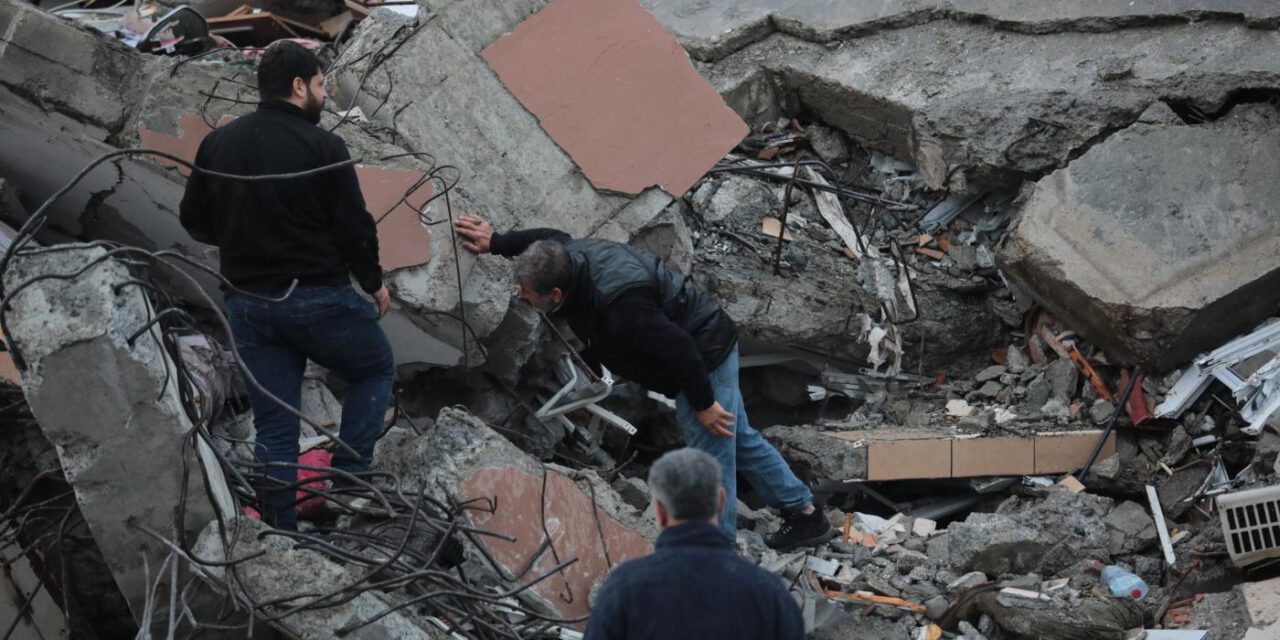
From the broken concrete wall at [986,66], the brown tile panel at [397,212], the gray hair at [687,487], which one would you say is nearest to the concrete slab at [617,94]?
the brown tile panel at [397,212]

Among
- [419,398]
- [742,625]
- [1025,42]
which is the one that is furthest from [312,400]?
[1025,42]

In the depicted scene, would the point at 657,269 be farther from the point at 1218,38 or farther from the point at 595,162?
the point at 1218,38

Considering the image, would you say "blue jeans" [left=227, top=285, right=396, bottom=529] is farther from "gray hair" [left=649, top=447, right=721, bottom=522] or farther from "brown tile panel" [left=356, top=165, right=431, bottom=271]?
"gray hair" [left=649, top=447, right=721, bottom=522]

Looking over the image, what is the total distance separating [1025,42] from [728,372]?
3265mm

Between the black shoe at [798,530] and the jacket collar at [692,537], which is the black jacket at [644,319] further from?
the jacket collar at [692,537]

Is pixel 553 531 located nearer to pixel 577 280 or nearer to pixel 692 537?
pixel 577 280

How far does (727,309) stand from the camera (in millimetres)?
6746

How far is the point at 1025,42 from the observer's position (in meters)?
7.18

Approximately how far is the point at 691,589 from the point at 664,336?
1.88m

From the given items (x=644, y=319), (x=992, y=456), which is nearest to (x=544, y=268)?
(x=644, y=319)

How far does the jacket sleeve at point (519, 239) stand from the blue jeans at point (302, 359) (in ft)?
2.03

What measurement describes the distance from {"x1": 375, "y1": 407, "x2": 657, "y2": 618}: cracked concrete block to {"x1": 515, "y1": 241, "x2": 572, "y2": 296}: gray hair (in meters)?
0.70

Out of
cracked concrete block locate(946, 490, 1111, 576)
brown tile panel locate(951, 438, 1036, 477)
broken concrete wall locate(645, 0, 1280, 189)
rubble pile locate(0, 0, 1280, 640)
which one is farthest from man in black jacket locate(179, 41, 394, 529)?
broken concrete wall locate(645, 0, 1280, 189)

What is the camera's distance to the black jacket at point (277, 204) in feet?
14.2
